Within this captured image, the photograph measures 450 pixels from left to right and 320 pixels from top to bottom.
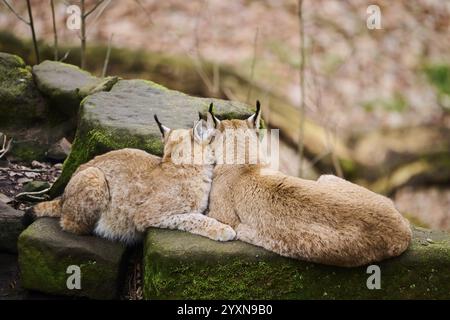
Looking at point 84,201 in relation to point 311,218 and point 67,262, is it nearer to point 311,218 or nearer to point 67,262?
point 67,262

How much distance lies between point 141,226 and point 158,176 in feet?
1.37

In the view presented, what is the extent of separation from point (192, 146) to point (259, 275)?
1.29 m

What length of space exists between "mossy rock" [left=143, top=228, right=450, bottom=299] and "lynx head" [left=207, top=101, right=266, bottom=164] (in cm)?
84

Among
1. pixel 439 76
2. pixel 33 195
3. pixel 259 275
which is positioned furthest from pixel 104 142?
pixel 439 76

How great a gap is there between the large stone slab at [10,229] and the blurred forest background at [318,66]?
4.03 m

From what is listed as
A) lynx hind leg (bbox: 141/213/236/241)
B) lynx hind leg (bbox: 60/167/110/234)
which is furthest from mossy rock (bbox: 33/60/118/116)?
lynx hind leg (bbox: 141/213/236/241)

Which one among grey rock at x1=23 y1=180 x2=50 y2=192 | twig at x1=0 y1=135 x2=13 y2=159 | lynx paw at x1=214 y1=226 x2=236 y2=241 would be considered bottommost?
grey rock at x1=23 y1=180 x2=50 y2=192

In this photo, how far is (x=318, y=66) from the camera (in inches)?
483

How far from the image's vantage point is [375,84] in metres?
12.2

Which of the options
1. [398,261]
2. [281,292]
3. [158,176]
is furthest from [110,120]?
[398,261]

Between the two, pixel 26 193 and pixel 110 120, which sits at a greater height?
pixel 110 120

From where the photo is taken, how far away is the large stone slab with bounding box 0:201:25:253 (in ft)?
20.5

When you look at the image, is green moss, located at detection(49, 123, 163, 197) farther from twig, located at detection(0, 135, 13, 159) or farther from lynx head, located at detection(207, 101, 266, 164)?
twig, located at detection(0, 135, 13, 159)

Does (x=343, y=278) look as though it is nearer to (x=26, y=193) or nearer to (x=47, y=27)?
(x=26, y=193)
